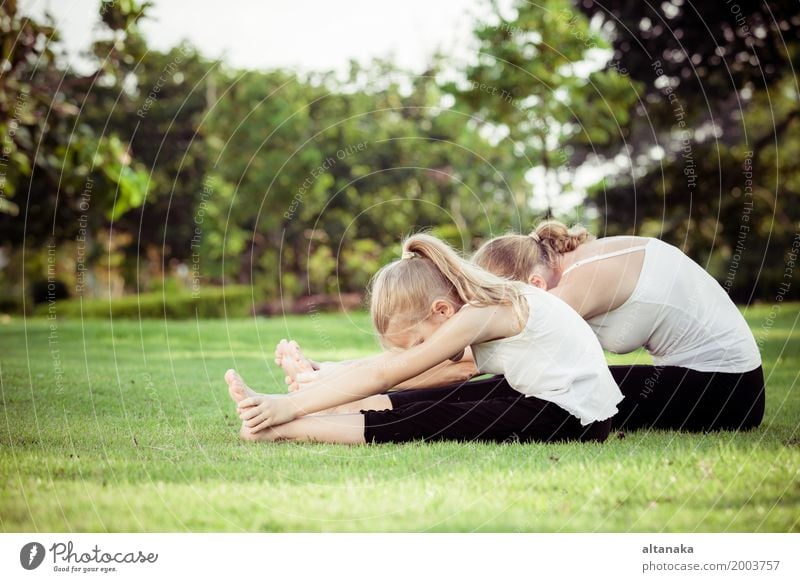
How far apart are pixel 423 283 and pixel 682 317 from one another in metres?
1.12

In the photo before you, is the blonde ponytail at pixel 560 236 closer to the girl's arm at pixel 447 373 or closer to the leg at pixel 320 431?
the girl's arm at pixel 447 373

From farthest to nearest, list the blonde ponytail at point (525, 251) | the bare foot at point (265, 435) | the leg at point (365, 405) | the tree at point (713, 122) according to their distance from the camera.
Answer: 1. the tree at point (713, 122)
2. the blonde ponytail at point (525, 251)
3. the leg at point (365, 405)
4. the bare foot at point (265, 435)

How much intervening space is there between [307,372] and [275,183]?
32.3ft

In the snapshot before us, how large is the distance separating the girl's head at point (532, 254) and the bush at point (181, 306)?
8.62 metres

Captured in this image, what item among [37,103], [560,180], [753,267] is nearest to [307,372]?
[37,103]

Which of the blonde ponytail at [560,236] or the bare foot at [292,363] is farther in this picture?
the bare foot at [292,363]

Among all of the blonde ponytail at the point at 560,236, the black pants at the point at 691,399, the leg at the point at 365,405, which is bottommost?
the black pants at the point at 691,399

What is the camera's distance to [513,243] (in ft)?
12.1

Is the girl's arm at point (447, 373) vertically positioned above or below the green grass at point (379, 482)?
above

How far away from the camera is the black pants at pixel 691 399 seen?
3.48 m

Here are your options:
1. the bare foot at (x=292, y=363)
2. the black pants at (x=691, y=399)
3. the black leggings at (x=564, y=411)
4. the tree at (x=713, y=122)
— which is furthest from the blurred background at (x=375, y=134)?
the black pants at (x=691, y=399)

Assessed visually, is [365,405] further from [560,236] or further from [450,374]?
[560,236]

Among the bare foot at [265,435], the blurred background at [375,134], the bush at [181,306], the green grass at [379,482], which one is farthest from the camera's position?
the bush at [181,306]
